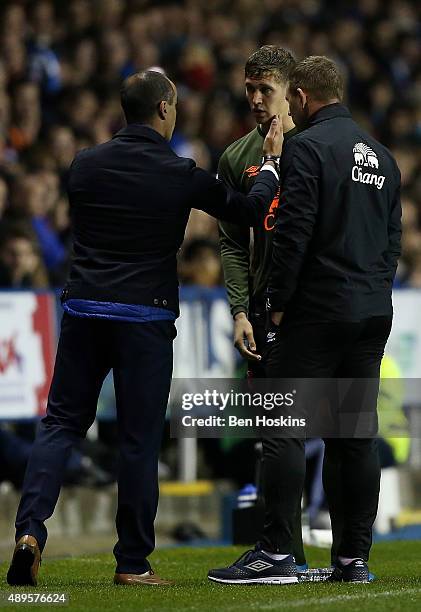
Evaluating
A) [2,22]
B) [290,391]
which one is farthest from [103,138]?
[290,391]

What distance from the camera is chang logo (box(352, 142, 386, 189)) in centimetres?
639

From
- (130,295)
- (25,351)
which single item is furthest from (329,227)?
(25,351)

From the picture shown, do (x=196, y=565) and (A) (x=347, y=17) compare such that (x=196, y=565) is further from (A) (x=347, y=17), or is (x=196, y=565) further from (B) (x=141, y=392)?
(A) (x=347, y=17)

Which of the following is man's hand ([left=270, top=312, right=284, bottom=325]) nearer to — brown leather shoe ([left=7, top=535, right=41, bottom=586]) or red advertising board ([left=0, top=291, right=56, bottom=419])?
brown leather shoe ([left=7, top=535, right=41, bottom=586])

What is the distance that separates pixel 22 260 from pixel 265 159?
429 cm

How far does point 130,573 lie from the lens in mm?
6547

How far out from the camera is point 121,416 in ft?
21.3

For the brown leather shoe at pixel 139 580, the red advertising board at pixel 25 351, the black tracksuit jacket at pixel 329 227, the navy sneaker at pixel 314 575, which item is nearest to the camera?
the black tracksuit jacket at pixel 329 227

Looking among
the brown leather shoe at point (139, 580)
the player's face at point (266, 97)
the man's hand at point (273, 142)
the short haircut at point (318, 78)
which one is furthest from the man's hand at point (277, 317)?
the brown leather shoe at point (139, 580)

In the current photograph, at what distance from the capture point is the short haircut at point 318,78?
6.50 metres

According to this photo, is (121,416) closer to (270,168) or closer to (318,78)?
(270,168)

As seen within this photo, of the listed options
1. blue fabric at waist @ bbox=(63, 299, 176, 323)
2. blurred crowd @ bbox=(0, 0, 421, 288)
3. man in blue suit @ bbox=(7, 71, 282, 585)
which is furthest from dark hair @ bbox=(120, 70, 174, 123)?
blurred crowd @ bbox=(0, 0, 421, 288)

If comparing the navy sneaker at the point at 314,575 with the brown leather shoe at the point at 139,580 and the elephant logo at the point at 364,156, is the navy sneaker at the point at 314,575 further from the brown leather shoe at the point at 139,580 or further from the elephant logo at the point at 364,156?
the elephant logo at the point at 364,156

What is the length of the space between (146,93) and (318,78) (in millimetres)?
728
